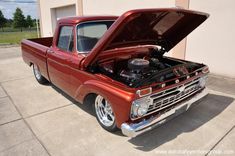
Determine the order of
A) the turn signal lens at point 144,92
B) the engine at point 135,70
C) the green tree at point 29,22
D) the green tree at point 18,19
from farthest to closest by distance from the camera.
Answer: the green tree at point 29,22
the green tree at point 18,19
the engine at point 135,70
the turn signal lens at point 144,92

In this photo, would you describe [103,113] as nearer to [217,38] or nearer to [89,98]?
[89,98]

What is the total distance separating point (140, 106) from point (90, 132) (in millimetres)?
1163

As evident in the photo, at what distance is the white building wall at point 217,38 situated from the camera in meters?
5.78

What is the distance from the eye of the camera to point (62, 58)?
13.2ft

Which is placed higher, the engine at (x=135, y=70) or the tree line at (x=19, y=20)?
the tree line at (x=19, y=20)

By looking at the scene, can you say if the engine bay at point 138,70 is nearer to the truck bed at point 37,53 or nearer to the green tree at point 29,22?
the truck bed at point 37,53

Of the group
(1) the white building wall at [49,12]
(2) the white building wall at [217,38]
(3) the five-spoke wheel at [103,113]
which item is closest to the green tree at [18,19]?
(1) the white building wall at [49,12]

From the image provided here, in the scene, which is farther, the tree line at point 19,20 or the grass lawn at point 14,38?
the tree line at point 19,20

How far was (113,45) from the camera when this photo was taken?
3.71m

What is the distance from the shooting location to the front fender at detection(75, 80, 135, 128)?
8.80 ft

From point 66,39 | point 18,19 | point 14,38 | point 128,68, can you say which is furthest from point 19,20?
point 128,68

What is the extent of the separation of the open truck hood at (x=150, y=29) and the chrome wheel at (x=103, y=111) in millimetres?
655

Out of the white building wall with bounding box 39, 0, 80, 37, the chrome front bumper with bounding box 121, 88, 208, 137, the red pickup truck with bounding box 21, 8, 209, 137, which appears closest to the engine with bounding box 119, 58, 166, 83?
the red pickup truck with bounding box 21, 8, 209, 137

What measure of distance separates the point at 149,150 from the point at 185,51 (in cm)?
467
